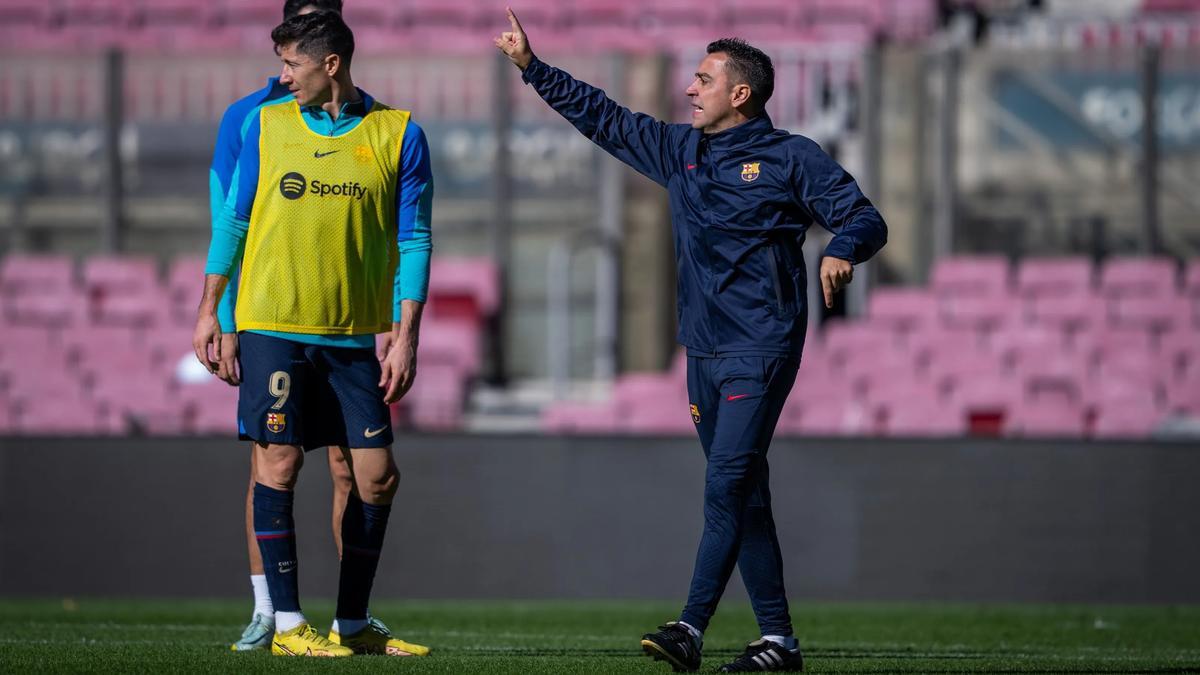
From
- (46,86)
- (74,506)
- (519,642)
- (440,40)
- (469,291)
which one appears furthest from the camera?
(440,40)

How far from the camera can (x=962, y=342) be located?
13297 millimetres

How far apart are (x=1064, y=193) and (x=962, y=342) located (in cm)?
250

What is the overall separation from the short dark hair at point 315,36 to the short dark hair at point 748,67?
A: 3.82 feet

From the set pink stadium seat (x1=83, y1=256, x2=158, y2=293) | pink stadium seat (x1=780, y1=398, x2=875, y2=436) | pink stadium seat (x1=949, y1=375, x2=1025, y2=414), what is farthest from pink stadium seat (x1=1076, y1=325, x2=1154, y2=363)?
pink stadium seat (x1=83, y1=256, x2=158, y2=293)

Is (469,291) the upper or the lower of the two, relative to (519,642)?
upper

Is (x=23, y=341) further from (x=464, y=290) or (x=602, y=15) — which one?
(x=602, y=15)

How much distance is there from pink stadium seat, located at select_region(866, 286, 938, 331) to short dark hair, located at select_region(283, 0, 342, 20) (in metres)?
8.05

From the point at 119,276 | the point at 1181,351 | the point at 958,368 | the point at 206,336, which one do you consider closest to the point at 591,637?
the point at 206,336

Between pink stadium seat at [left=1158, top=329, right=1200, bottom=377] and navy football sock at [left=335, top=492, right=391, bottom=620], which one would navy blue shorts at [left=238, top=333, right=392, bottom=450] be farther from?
pink stadium seat at [left=1158, top=329, right=1200, bottom=377]

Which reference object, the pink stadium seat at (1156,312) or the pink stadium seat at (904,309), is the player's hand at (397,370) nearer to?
the pink stadium seat at (904,309)

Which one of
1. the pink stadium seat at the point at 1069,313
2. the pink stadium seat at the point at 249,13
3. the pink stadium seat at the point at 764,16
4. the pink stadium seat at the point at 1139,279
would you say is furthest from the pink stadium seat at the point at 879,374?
the pink stadium seat at the point at 249,13

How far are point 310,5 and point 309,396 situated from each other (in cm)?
153

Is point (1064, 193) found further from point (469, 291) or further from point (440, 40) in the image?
point (440, 40)

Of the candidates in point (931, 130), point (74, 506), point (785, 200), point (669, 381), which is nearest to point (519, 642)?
point (785, 200)
